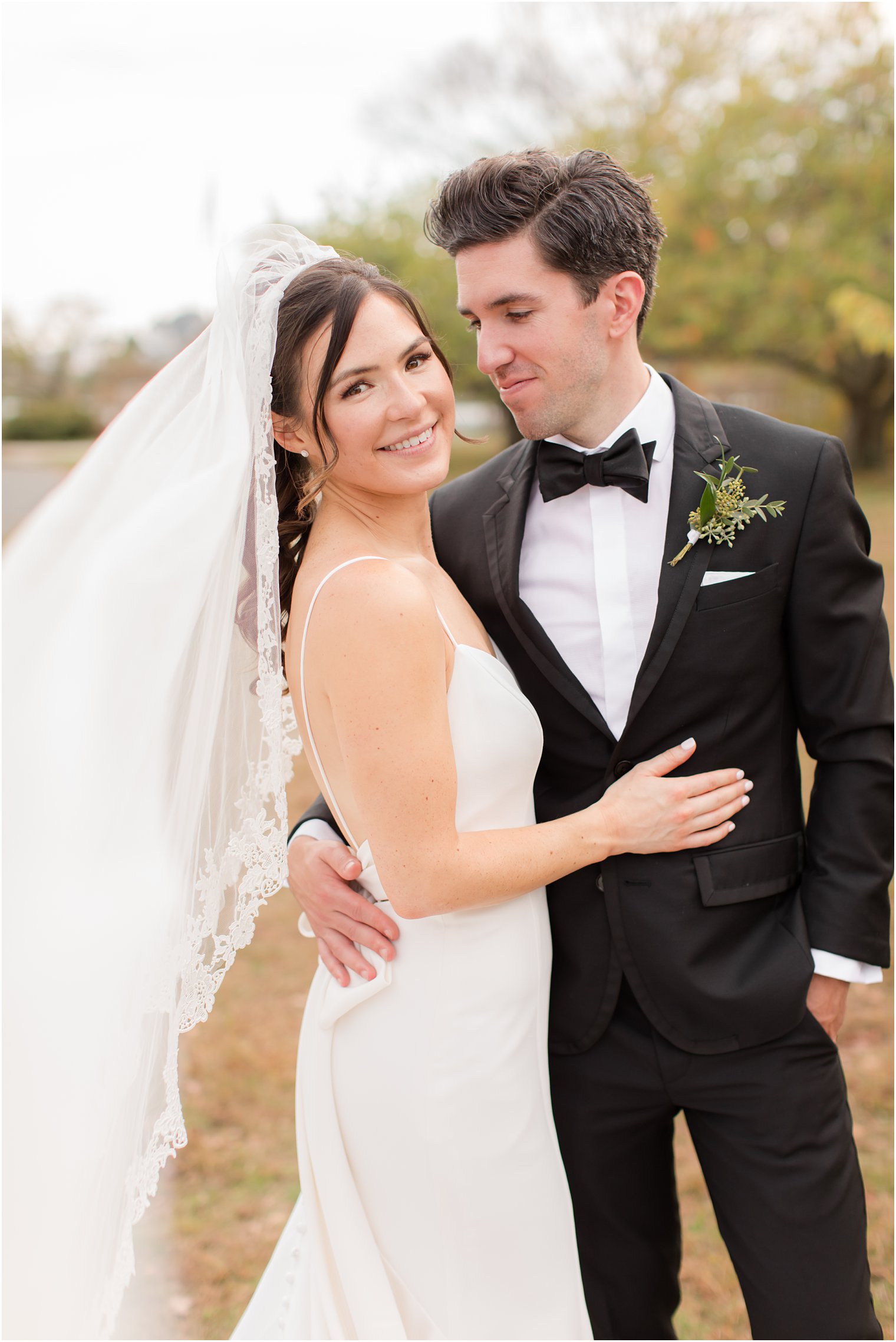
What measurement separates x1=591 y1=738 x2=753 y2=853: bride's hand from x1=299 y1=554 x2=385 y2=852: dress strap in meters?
0.50

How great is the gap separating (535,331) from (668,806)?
1004mm

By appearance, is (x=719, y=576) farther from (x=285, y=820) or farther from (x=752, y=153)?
(x=752, y=153)

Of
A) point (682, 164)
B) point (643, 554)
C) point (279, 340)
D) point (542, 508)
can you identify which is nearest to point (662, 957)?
point (643, 554)

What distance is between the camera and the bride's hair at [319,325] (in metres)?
1.92

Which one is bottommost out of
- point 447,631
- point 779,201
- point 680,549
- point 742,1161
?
point 742,1161

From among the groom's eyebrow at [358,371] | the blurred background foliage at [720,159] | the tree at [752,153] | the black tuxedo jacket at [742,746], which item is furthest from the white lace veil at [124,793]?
the tree at [752,153]

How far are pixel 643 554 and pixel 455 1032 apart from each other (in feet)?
3.34

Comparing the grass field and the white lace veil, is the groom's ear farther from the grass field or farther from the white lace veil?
the grass field

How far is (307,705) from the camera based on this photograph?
192cm

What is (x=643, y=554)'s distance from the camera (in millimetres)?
2154

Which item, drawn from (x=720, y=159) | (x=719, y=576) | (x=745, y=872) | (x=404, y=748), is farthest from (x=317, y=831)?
(x=720, y=159)

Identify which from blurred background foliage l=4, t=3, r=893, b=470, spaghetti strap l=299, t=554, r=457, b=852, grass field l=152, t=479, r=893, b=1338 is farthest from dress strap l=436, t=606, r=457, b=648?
blurred background foliage l=4, t=3, r=893, b=470

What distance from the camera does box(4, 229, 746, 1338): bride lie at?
162 centimetres

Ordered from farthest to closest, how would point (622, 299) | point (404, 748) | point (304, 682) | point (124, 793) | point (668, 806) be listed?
point (622, 299), point (668, 806), point (304, 682), point (404, 748), point (124, 793)
